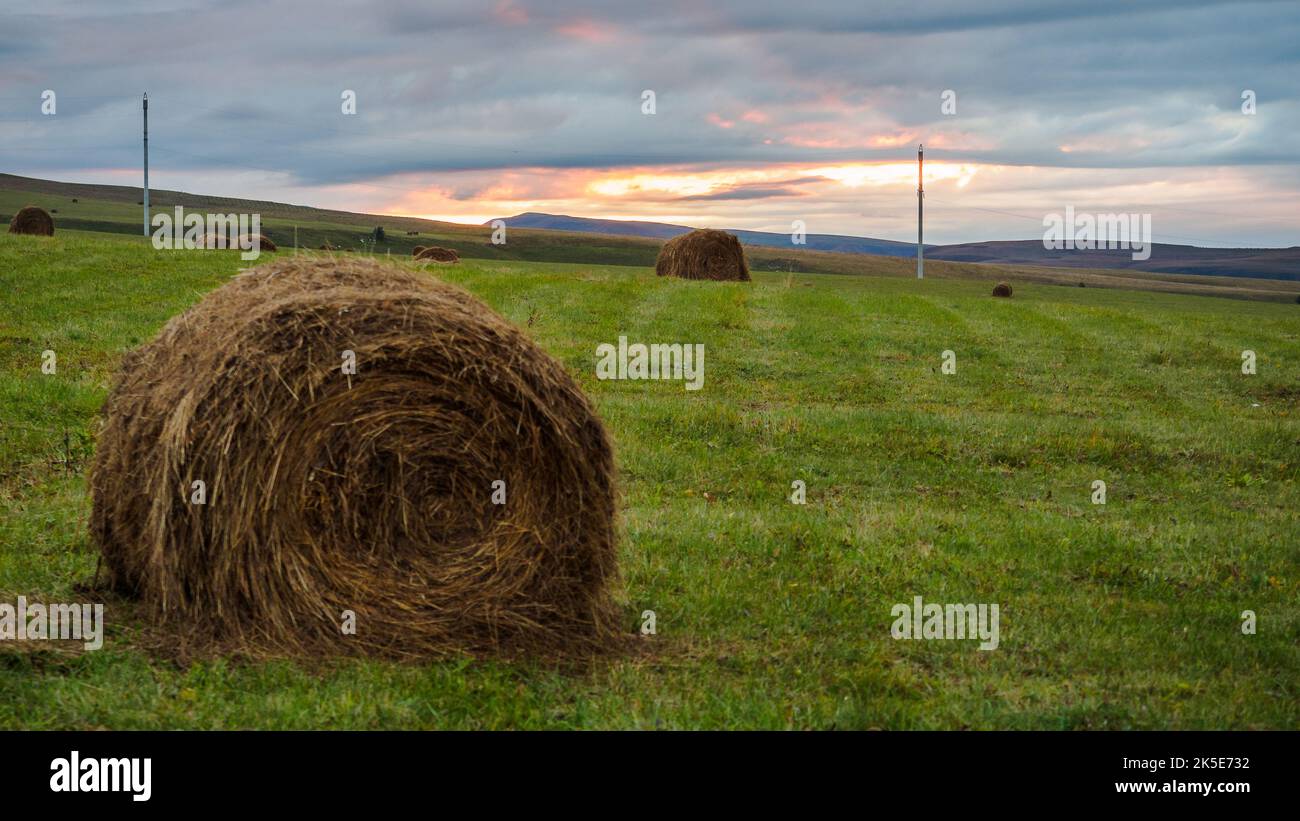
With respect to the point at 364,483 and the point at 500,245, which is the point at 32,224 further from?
the point at 500,245

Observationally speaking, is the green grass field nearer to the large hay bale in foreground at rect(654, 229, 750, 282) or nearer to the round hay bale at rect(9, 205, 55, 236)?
the large hay bale in foreground at rect(654, 229, 750, 282)

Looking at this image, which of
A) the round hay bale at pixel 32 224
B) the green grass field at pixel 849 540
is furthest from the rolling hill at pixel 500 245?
the green grass field at pixel 849 540

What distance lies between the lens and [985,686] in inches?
263

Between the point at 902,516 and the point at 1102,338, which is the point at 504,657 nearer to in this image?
the point at 902,516

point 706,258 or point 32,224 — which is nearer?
point 706,258

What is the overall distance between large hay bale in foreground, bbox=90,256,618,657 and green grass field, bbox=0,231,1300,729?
15.2 inches

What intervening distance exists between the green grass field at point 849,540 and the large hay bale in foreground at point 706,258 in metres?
11.2

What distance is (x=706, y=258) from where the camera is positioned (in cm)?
3356

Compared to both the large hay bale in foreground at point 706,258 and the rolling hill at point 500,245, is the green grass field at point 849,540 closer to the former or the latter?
the large hay bale in foreground at point 706,258

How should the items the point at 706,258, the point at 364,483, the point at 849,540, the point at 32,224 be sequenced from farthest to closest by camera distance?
the point at 32,224
the point at 706,258
the point at 849,540
the point at 364,483

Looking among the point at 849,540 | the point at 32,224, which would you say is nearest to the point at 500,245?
the point at 32,224

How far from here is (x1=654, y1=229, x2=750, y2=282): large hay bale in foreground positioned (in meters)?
33.5

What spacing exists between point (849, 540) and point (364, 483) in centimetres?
434

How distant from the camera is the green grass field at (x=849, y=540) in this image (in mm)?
6266
